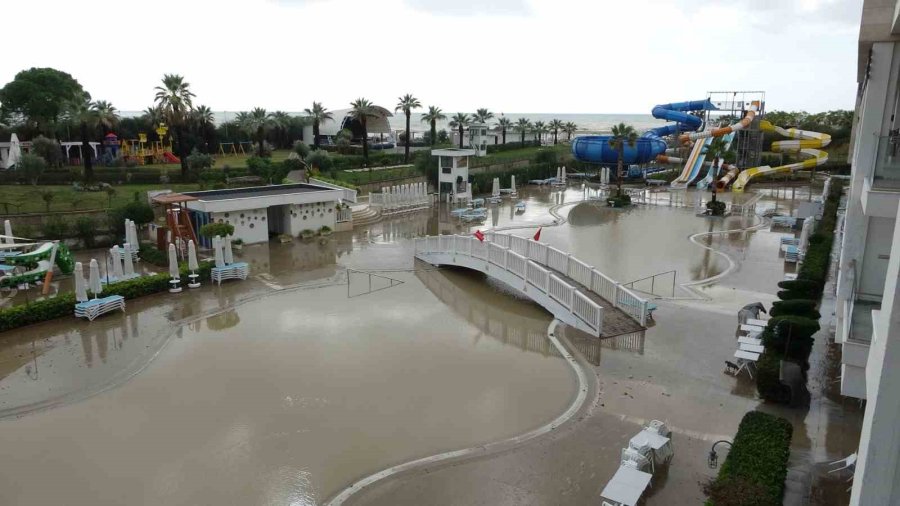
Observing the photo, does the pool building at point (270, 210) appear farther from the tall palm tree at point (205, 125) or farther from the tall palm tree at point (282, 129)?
the tall palm tree at point (282, 129)

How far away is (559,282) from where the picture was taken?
18.1m

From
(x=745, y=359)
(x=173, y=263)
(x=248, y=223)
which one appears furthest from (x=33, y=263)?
(x=745, y=359)

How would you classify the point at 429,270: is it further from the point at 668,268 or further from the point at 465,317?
the point at 668,268

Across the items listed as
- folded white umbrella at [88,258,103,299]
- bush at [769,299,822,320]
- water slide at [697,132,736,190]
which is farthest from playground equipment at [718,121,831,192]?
folded white umbrella at [88,258,103,299]

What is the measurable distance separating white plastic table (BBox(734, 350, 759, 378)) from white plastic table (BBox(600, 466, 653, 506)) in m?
5.77

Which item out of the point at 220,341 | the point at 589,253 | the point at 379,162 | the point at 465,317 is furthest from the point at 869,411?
the point at 379,162

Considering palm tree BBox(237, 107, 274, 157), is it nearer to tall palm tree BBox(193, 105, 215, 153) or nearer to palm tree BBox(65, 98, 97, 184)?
tall palm tree BBox(193, 105, 215, 153)

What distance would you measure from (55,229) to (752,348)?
27.8 metres

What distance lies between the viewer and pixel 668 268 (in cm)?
2441

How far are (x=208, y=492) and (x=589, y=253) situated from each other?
19896 mm

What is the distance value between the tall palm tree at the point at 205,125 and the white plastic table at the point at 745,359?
4899 centimetres

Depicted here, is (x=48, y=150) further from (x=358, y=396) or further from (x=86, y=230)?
(x=358, y=396)

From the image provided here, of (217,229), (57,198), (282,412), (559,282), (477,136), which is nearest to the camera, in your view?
(282,412)

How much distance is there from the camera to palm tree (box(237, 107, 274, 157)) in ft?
184
